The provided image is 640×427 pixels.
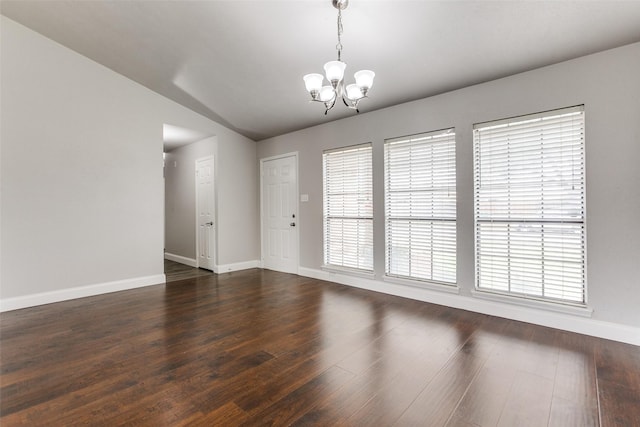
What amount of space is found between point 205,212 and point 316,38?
13.8ft

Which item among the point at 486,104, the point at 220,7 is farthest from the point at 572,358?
the point at 220,7

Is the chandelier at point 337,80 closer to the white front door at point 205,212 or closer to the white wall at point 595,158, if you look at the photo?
the white wall at point 595,158

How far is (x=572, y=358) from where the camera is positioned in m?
2.38

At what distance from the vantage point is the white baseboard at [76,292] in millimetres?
3559

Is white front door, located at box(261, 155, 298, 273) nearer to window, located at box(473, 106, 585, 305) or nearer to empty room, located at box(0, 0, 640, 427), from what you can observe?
empty room, located at box(0, 0, 640, 427)

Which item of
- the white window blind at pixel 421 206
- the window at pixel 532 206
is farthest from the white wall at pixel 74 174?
the window at pixel 532 206

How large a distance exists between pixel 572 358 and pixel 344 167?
350cm

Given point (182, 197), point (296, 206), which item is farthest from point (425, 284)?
point (182, 197)

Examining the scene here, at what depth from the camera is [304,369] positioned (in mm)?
2197

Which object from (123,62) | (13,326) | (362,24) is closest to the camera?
(362,24)

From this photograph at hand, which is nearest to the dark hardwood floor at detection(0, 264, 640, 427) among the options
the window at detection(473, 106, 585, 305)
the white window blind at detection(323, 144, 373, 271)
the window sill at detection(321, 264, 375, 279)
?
the window at detection(473, 106, 585, 305)

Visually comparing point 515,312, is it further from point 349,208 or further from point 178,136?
point 178,136

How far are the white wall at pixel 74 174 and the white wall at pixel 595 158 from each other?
13.8 feet

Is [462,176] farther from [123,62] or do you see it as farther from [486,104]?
[123,62]
